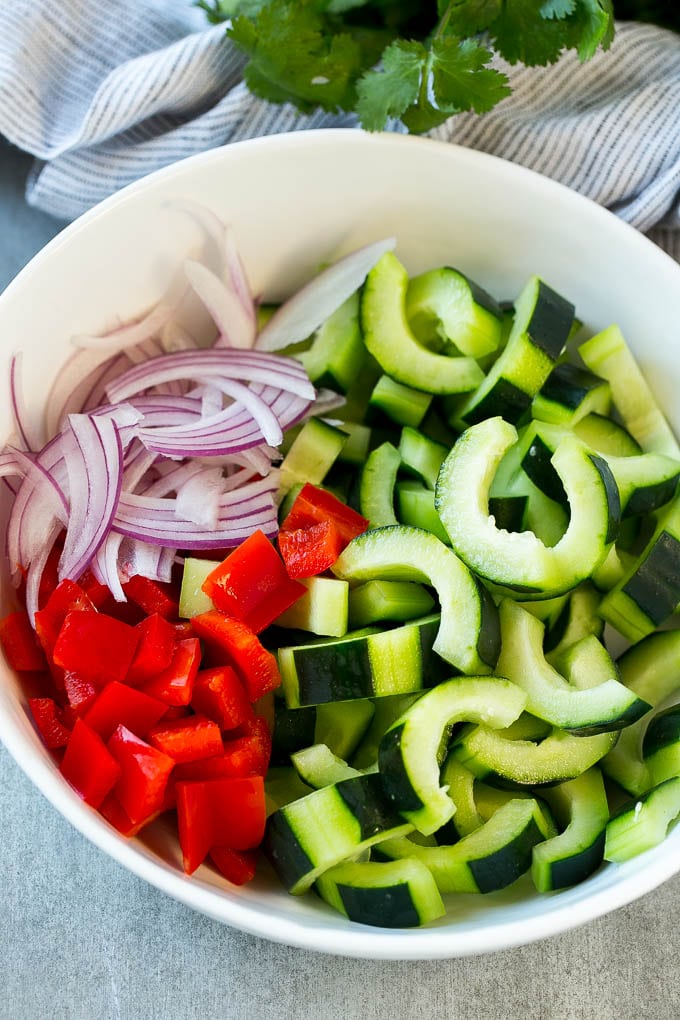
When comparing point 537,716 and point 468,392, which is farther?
point 468,392

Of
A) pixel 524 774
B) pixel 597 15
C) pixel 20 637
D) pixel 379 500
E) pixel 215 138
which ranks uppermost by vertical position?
pixel 597 15

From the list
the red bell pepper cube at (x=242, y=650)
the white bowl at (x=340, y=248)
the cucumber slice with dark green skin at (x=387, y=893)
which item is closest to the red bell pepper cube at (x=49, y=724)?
the white bowl at (x=340, y=248)

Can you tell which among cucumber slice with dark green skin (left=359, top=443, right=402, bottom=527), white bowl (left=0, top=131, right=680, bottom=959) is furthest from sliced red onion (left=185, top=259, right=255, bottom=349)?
cucumber slice with dark green skin (left=359, top=443, right=402, bottom=527)

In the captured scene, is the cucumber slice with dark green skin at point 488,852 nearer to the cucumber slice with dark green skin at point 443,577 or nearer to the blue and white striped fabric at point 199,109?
the cucumber slice with dark green skin at point 443,577

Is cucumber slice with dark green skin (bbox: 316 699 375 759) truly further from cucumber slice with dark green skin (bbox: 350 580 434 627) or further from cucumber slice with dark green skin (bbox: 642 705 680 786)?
cucumber slice with dark green skin (bbox: 642 705 680 786)

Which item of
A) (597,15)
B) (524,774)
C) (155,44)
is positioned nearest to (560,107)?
(597,15)

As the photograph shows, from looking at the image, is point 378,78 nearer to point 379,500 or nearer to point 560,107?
point 560,107

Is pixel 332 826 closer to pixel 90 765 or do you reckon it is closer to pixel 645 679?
pixel 90 765
